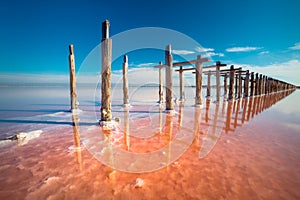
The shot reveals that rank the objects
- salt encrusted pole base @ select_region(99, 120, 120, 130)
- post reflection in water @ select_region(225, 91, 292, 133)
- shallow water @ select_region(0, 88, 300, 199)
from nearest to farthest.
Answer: shallow water @ select_region(0, 88, 300, 199) < salt encrusted pole base @ select_region(99, 120, 120, 130) < post reflection in water @ select_region(225, 91, 292, 133)

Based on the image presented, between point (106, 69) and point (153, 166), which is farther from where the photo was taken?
point (106, 69)

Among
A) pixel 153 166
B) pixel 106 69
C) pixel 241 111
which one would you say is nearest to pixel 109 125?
pixel 106 69

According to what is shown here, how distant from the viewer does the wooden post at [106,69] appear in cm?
638

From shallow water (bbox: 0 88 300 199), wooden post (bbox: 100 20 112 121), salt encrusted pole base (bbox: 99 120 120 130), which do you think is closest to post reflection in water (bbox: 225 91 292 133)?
shallow water (bbox: 0 88 300 199)

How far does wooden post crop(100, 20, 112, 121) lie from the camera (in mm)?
6379

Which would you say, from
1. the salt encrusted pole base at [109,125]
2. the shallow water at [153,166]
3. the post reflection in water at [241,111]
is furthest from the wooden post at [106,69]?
the post reflection in water at [241,111]

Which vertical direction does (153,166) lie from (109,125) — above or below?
below

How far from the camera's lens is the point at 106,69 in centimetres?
648

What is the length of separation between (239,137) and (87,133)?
17.6 ft

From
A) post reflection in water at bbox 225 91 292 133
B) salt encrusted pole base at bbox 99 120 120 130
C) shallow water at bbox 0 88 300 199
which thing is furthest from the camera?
post reflection in water at bbox 225 91 292 133

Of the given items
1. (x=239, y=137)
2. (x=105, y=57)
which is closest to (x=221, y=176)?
(x=239, y=137)

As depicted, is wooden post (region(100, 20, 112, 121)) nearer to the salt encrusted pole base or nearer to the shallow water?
the salt encrusted pole base

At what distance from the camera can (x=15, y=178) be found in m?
2.69

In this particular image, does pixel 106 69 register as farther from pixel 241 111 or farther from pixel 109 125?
pixel 241 111
